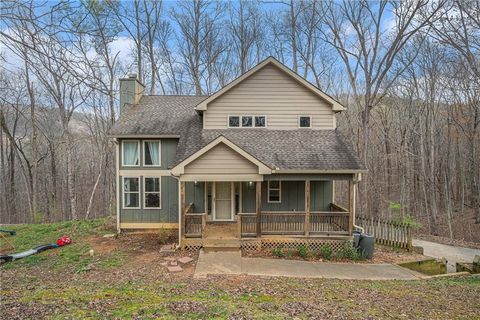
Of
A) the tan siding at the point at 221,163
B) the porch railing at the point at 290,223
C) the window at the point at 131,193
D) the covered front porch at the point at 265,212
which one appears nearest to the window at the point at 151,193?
the window at the point at 131,193

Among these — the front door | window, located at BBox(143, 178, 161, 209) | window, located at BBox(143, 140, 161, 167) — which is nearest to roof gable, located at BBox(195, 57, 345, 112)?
window, located at BBox(143, 140, 161, 167)

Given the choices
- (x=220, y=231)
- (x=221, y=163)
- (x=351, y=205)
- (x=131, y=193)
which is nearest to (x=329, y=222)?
(x=351, y=205)

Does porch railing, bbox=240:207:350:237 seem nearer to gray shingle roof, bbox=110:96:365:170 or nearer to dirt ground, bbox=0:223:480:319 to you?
gray shingle roof, bbox=110:96:365:170

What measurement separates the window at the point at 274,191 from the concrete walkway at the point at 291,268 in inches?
146

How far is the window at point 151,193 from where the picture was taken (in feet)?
47.4

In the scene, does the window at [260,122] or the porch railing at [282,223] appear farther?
the window at [260,122]

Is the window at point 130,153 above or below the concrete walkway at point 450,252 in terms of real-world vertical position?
above

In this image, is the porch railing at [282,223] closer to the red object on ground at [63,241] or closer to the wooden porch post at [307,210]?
the wooden porch post at [307,210]

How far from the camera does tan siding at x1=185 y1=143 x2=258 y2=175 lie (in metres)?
11.5

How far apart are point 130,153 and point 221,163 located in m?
5.39

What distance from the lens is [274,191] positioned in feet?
46.0

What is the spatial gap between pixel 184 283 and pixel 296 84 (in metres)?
9.85

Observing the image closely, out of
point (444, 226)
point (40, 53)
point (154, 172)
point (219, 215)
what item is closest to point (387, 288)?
point (219, 215)

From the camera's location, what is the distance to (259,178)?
1152cm
